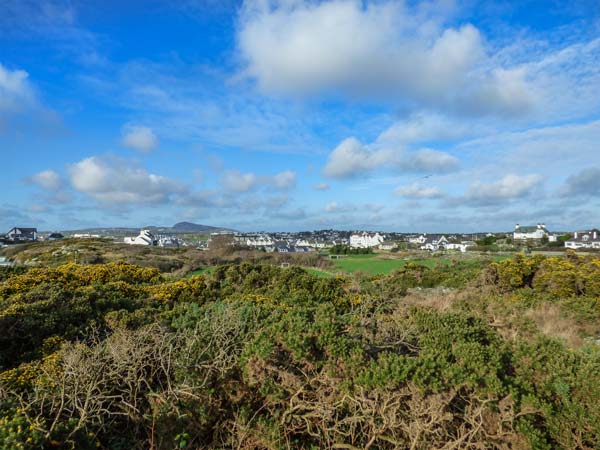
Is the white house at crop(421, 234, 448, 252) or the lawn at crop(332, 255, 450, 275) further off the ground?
the white house at crop(421, 234, 448, 252)

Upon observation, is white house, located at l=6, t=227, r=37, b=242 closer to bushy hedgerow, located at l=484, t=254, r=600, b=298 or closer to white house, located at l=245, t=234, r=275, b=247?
white house, located at l=245, t=234, r=275, b=247

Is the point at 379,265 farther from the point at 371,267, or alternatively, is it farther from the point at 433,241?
the point at 433,241

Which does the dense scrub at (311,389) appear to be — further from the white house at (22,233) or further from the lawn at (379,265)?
the white house at (22,233)

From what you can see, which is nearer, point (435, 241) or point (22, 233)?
point (22, 233)

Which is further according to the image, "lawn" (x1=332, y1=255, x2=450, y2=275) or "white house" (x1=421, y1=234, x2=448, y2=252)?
"white house" (x1=421, y1=234, x2=448, y2=252)

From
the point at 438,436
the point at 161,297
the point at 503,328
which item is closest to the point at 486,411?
the point at 438,436

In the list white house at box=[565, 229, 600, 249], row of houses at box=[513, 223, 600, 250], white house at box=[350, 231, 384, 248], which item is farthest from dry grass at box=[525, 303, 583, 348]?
white house at box=[350, 231, 384, 248]

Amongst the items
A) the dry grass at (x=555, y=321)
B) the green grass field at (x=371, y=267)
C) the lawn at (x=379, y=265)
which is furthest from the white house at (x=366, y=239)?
the dry grass at (x=555, y=321)

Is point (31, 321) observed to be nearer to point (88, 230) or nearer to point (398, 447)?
point (398, 447)

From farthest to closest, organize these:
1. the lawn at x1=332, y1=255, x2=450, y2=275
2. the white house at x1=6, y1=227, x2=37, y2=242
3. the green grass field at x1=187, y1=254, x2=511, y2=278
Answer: the white house at x1=6, y1=227, x2=37, y2=242
the lawn at x1=332, y1=255, x2=450, y2=275
the green grass field at x1=187, y1=254, x2=511, y2=278

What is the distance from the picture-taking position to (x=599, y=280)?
43.9 ft

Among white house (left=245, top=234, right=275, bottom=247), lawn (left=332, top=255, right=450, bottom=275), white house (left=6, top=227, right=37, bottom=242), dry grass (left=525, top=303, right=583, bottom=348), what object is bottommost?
lawn (left=332, top=255, right=450, bottom=275)

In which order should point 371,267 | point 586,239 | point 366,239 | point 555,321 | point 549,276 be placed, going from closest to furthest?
point 555,321 < point 549,276 < point 371,267 < point 586,239 < point 366,239

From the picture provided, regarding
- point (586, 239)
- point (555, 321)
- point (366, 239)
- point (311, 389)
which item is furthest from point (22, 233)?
point (586, 239)
